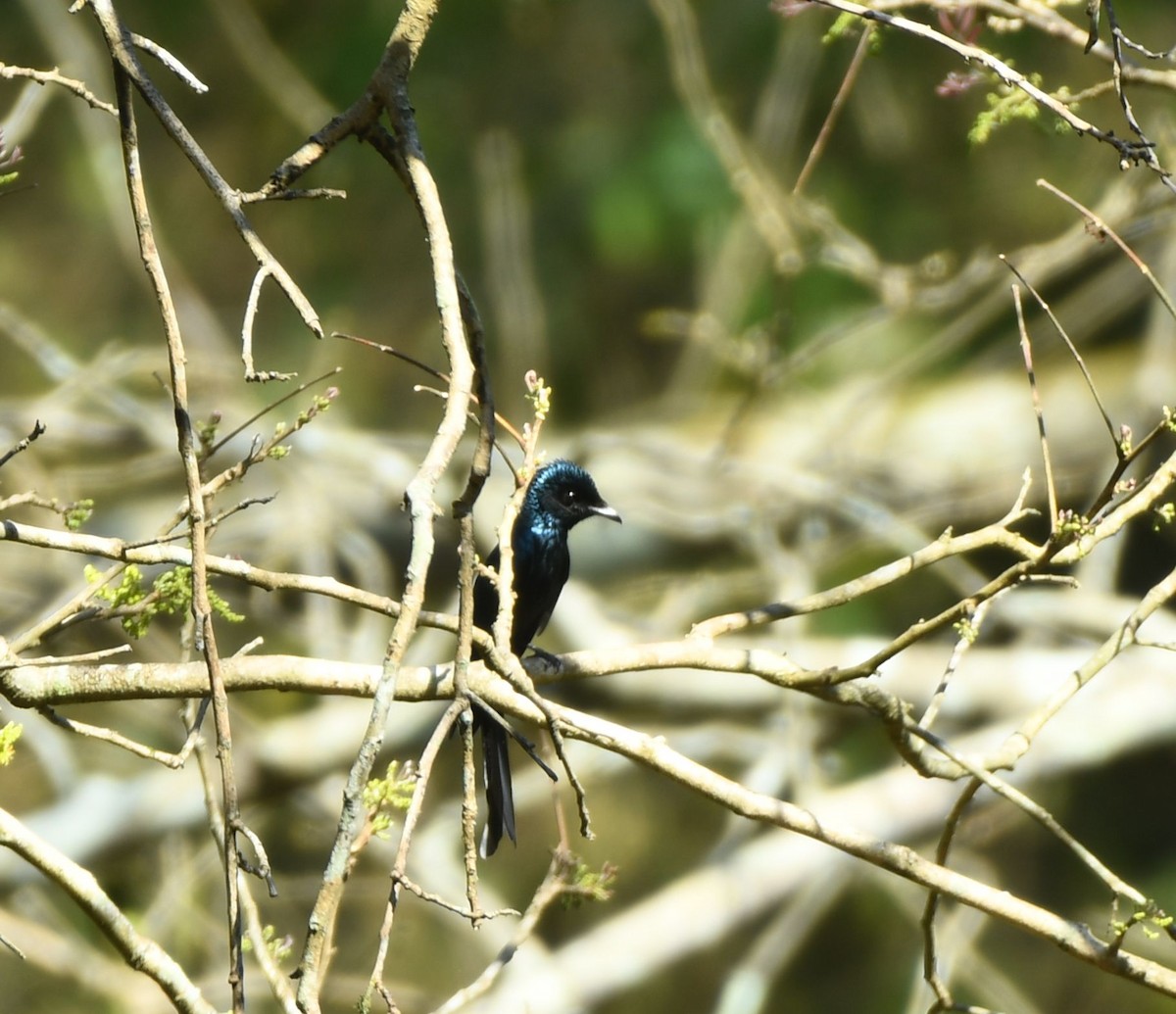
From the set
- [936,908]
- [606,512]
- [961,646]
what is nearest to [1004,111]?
[961,646]

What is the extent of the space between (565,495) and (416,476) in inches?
118

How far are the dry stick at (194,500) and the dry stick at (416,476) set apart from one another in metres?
0.09

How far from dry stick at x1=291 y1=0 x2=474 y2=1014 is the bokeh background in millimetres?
2978

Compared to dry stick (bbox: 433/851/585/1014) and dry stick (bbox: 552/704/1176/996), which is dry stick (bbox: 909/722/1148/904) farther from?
dry stick (bbox: 433/851/585/1014)

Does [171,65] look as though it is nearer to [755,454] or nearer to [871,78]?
[755,454]

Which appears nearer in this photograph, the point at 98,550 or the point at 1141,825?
the point at 98,550

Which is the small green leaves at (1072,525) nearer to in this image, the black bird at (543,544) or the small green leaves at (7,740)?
the small green leaves at (7,740)

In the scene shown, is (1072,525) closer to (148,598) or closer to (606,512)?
(148,598)

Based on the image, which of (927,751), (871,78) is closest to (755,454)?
(871,78)

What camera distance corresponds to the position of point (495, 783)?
4363 mm

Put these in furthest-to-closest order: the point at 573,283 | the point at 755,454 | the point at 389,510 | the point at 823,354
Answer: the point at 573,283
the point at 823,354
the point at 755,454
the point at 389,510

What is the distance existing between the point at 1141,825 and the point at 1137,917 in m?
6.69

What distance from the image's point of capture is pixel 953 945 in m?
6.20

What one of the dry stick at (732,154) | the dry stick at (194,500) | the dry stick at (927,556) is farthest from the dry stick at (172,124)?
the dry stick at (732,154)
